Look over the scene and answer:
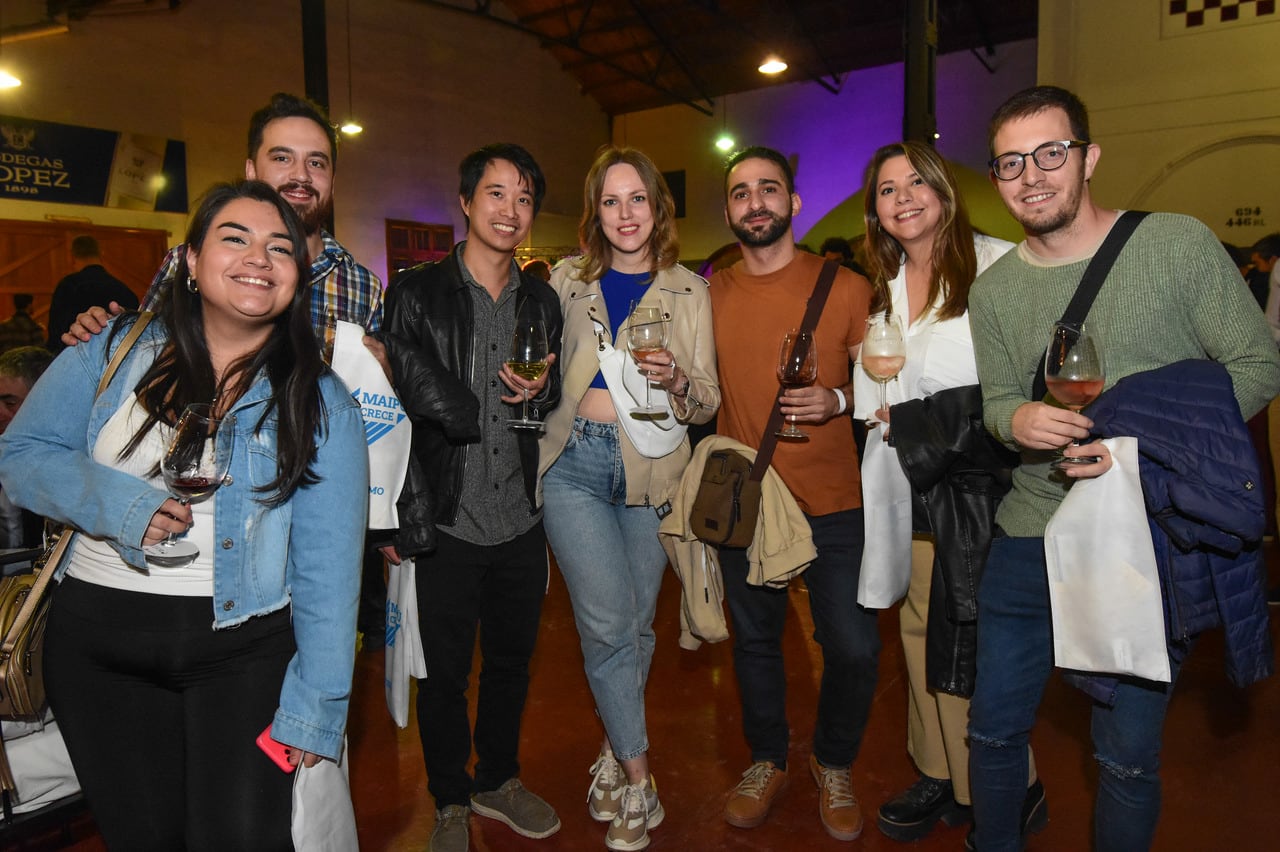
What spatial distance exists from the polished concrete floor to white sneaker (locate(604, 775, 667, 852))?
0.26 feet

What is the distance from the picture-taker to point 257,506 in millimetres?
1725

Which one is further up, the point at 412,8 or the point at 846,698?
the point at 412,8

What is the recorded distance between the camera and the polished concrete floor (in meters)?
2.74

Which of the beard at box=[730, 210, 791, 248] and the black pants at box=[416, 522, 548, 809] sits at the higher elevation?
the beard at box=[730, 210, 791, 248]

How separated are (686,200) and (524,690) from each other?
15.0 meters

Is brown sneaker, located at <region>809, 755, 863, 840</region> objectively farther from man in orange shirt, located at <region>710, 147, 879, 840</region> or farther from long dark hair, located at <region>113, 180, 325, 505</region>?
long dark hair, located at <region>113, 180, 325, 505</region>

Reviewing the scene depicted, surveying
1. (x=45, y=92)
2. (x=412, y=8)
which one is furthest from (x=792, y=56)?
(x=45, y=92)

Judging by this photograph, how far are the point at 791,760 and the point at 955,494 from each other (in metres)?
1.40

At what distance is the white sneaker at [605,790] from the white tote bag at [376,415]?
1130 mm

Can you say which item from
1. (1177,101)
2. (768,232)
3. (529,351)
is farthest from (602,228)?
(1177,101)

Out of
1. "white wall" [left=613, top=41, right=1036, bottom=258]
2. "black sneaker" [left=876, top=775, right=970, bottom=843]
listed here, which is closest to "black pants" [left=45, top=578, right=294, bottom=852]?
"black sneaker" [left=876, top=775, right=970, bottom=843]

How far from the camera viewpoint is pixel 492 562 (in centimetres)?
263

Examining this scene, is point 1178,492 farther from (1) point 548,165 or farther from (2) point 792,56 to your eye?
(1) point 548,165

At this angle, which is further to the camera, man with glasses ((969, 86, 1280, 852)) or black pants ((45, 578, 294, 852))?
man with glasses ((969, 86, 1280, 852))
